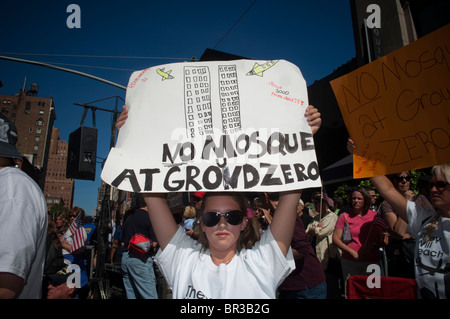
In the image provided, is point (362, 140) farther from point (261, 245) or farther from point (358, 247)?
point (358, 247)

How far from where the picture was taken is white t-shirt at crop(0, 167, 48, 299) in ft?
4.71

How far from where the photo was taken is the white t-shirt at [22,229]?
144cm

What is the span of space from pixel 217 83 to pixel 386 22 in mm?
9707

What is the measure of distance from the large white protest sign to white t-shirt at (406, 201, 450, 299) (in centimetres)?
112

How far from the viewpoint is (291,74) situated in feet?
6.99

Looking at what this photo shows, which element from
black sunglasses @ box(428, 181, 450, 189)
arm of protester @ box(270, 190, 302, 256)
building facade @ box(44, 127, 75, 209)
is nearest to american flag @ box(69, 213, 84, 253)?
arm of protester @ box(270, 190, 302, 256)

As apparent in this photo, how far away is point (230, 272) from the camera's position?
179 centimetres

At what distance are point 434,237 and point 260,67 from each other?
6.02 ft

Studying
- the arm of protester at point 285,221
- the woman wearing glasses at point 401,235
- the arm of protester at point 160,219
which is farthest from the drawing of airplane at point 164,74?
the woman wearing glasses at point 401,235

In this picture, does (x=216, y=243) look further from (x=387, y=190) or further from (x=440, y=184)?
(x=440, y=184)

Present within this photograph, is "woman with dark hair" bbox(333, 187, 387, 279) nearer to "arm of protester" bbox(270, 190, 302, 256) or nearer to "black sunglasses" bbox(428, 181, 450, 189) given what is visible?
"black sunglasses" bbox(428, 181, 450, 189)

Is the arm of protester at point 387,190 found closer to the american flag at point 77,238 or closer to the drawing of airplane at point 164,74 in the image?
the drawing of airplane at point 164,74
